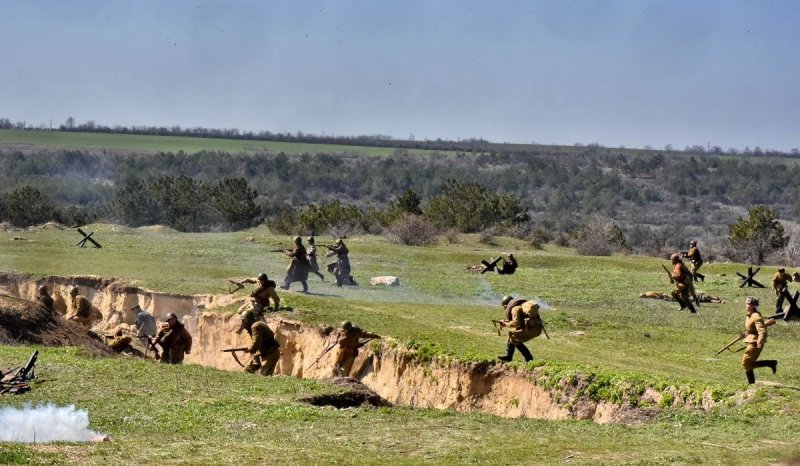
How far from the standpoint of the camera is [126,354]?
3195 centimetres

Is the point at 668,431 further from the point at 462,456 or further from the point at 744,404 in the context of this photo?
the point at 462,456

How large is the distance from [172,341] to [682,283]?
1733 centimetres

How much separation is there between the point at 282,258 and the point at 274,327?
69.2ft

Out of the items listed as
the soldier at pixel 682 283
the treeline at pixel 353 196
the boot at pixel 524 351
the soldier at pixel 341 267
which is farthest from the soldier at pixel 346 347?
the treeline at pixel 353 196

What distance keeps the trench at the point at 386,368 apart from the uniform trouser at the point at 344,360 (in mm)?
709

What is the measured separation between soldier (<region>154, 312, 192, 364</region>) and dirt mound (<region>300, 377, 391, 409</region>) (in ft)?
22.4

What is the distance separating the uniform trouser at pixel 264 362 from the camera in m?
29.0

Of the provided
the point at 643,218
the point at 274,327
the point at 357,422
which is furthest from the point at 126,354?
the point at 643,218

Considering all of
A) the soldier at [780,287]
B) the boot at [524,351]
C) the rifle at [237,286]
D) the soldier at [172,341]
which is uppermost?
the soldier at [780,287]

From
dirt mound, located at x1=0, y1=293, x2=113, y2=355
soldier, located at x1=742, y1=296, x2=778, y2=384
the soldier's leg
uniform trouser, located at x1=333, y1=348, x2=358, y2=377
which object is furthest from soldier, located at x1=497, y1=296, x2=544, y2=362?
dirt mound, located at x1=0, y1=293, x2=113, y2=355

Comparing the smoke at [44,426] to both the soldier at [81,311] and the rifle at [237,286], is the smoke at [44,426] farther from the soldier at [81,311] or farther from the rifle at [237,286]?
the rifle at [237,286]

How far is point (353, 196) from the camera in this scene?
579 feet

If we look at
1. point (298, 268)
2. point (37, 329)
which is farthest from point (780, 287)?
point (37, 329)

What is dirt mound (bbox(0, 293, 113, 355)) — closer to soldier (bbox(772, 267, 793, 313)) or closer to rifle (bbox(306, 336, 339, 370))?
rifle (bbox(306, 336, 339, 370))
